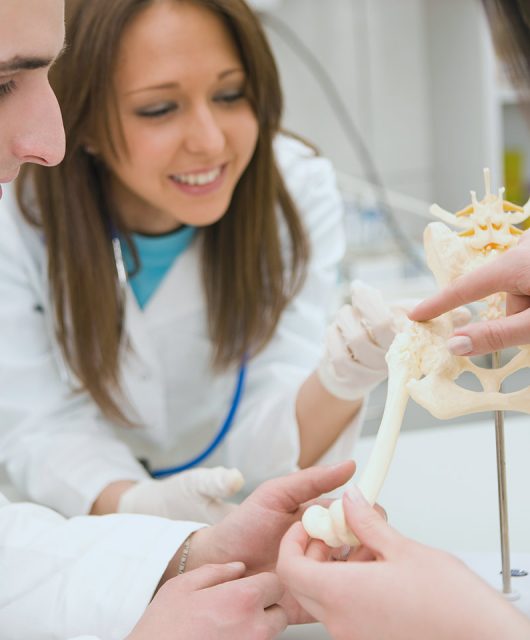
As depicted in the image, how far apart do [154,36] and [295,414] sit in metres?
0.61

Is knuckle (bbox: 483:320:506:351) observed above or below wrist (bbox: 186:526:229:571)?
above

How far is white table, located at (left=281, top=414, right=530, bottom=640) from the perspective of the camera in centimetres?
99

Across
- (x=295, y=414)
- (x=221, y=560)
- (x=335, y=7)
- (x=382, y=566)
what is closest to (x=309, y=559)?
(x=382, y=566)

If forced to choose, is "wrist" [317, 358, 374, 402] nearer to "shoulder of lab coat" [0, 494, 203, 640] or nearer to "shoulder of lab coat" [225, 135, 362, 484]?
"shoulder of lab coat" [225, 135, 362, 484]

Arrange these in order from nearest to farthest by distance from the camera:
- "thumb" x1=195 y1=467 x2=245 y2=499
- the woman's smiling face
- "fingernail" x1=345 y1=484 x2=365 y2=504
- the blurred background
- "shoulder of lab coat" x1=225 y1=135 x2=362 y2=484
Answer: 1. "fingernail" x1=345 y1=484 x2=365 y2=504
2. "thumb" x1=195 y1=467 x2=245 y2=499
3. the woman's smiling face
4. "shoulder of lab coat" x1=225 y1=135 x2=362 y2=484
5. the blurred background

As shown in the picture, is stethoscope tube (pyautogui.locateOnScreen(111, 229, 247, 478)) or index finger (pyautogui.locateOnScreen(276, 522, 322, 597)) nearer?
index finger (pyautogui.locateOnScreen(276, 522, 322, 597))

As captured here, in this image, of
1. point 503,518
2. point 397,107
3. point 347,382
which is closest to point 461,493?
point 347,382

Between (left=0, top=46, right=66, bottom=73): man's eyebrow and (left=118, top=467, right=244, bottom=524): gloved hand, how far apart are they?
21.0 inches

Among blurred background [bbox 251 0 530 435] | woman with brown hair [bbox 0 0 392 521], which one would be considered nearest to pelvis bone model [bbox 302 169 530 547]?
woman with brown hair [bbox 0 0 392 521]

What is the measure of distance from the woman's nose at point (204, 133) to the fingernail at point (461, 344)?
590 millimetres

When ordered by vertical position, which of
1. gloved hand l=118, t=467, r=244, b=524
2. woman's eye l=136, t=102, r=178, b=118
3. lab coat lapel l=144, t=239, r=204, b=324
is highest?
woman's eye l=136, t=102, r=178, b=118

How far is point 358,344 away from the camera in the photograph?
1121 millimetres

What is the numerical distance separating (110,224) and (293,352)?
39 cm

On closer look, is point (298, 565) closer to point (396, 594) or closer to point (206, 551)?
point (396, 594)
